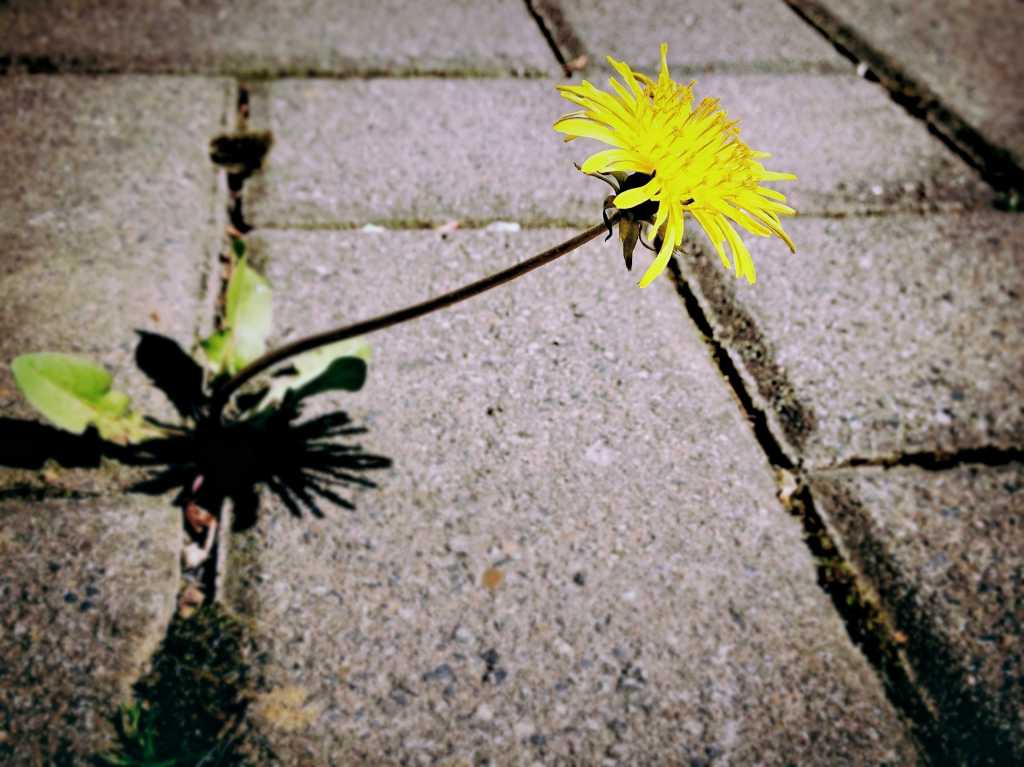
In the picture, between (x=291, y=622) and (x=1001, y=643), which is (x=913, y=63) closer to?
(x=1001, y=643)

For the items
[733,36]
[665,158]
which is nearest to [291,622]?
[665,158]

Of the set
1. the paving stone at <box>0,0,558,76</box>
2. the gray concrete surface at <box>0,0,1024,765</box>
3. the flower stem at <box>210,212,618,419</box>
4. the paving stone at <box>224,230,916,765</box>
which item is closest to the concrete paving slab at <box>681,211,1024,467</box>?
the gray concrete surface at <box>0,0,1024,765</box>

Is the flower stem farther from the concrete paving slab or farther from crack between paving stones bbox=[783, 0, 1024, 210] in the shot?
crack between paving stones bbox=[783, 0, 1024, 210]

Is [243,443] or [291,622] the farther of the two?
[243,443]

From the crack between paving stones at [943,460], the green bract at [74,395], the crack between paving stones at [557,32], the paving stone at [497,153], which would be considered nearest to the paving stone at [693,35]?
the crack between paving stones at [557,32]

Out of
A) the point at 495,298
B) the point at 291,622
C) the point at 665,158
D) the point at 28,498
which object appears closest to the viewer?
the point at 665,158

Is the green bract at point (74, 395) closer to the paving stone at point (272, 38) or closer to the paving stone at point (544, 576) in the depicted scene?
the paving stone at point (544, 576)
